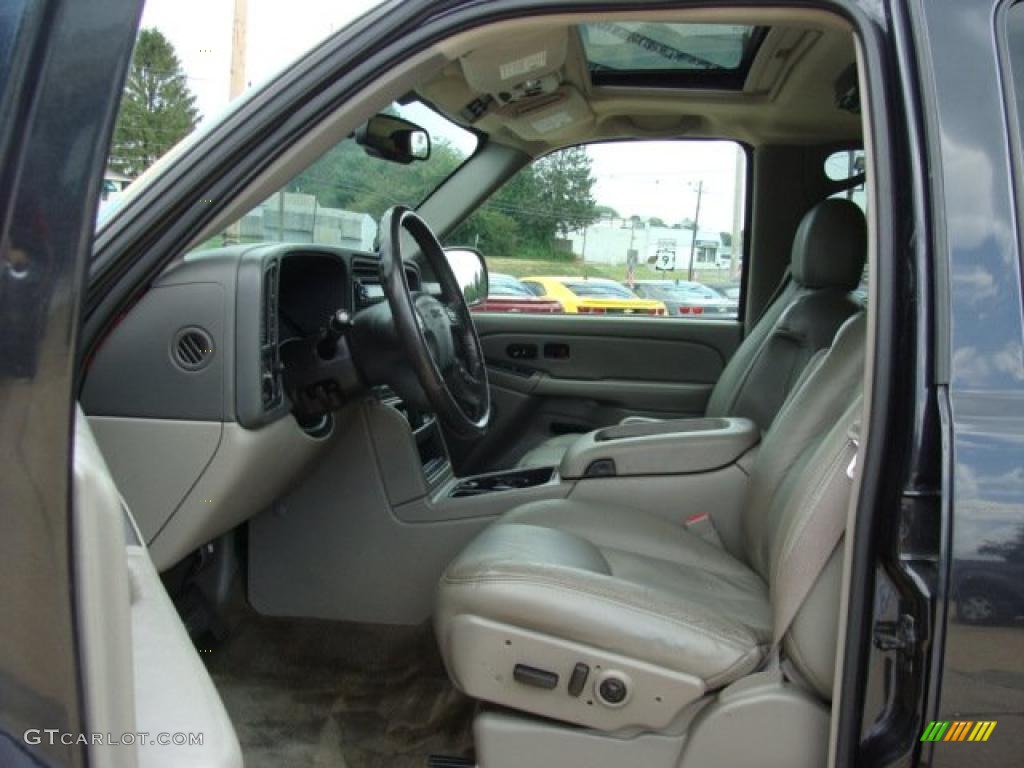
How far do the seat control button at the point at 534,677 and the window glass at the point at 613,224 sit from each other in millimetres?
1944

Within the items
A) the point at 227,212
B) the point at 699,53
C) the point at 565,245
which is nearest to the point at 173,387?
the point at 227,212

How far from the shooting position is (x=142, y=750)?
863 millimetres

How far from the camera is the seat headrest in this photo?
2.51 m

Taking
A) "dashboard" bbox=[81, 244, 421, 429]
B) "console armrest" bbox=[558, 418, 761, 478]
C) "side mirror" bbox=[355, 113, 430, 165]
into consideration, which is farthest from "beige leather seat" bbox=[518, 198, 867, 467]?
"dashboard" bbox=[81, 244, 421, 429]

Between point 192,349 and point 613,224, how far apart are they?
2.00 meters

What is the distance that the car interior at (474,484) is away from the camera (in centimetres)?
136

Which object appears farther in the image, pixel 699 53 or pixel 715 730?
pixel 699 53

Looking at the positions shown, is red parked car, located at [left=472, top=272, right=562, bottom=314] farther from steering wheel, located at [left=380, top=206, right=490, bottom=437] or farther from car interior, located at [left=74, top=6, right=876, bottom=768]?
steering wheel, located at [left=380, top=206, right=490, bottom=437]

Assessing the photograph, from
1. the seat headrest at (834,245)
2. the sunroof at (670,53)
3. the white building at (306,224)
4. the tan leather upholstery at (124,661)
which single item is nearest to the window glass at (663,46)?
the sunroof at (670,53)

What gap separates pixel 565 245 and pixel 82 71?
262 cm

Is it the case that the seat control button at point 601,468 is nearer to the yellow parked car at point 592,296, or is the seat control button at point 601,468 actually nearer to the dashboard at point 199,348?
the dashboard at point 199,348

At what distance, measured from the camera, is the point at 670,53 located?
2592mm

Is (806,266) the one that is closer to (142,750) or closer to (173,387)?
(173,387)

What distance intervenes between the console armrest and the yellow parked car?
1226 mm
